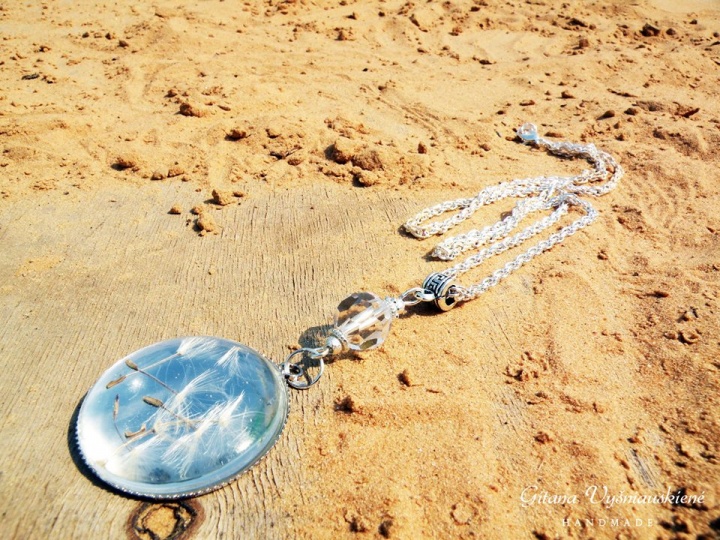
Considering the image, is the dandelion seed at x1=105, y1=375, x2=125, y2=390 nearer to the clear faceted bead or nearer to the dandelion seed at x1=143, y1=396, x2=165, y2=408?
the dandelion seed at x1=143, y1=396, x2=165, y2=408

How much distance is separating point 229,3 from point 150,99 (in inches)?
95.2

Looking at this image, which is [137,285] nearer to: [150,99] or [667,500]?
[150,99]

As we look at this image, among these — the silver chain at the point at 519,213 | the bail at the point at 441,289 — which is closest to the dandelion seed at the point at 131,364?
the bail at the point at 441,289

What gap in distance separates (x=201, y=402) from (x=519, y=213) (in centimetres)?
214

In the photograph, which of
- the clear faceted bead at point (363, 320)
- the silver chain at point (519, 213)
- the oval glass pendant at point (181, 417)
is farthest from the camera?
the silver chain at point (519, 213)

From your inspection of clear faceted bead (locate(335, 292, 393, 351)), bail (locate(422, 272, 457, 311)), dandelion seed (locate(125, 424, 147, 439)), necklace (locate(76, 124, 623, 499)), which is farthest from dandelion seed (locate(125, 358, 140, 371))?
bail (locate(422, 272, 457, 311))

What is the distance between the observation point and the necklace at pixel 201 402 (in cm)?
189

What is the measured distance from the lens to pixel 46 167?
3.52 m

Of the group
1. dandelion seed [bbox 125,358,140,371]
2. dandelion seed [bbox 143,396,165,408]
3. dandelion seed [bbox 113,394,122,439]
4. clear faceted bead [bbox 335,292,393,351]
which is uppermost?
clear faceted bead [bbox 335,292,393,351]

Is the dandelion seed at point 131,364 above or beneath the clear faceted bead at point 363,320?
beneath

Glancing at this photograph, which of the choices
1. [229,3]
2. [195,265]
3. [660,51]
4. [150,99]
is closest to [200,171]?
[195,265]

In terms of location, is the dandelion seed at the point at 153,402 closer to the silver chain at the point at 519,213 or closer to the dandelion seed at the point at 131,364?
the dandelion seed at the point at 131,364

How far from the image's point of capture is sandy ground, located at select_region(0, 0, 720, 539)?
1916 millimetres

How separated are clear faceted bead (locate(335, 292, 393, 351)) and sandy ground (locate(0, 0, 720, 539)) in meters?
0.11
